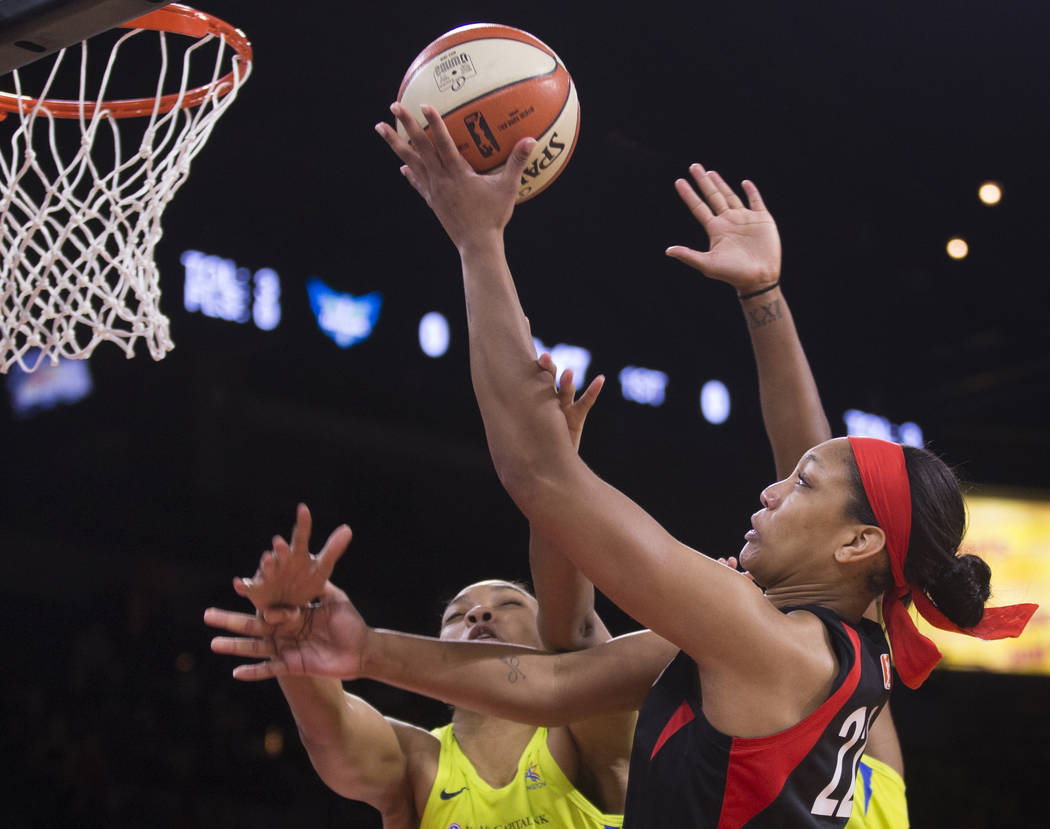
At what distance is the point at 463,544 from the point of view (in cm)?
988

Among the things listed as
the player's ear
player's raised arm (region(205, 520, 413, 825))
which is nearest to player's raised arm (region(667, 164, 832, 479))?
the player's ear

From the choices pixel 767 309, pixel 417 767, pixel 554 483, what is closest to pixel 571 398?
pixel 554 483

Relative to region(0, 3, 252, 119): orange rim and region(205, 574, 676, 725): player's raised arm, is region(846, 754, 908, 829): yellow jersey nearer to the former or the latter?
region(205, 574, 676, 725): player's raised arm

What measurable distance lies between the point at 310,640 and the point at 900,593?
→ 0.99 meters

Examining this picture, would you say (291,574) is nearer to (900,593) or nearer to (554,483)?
(554,483)

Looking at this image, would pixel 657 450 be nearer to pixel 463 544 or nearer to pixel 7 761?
pixel 463 544

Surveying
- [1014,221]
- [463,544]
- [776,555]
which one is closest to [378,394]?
[463,544]

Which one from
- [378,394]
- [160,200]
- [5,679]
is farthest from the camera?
[378,394]

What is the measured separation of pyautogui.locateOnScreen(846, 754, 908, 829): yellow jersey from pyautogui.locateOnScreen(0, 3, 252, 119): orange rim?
7.67 feet

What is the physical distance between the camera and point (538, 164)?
6.91ft

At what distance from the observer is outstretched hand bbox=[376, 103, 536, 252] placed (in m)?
1.80

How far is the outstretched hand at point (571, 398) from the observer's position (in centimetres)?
177

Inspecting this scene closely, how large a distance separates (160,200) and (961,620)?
2275 millimetres

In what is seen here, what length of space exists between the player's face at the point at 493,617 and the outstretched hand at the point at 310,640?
101 centimetres
